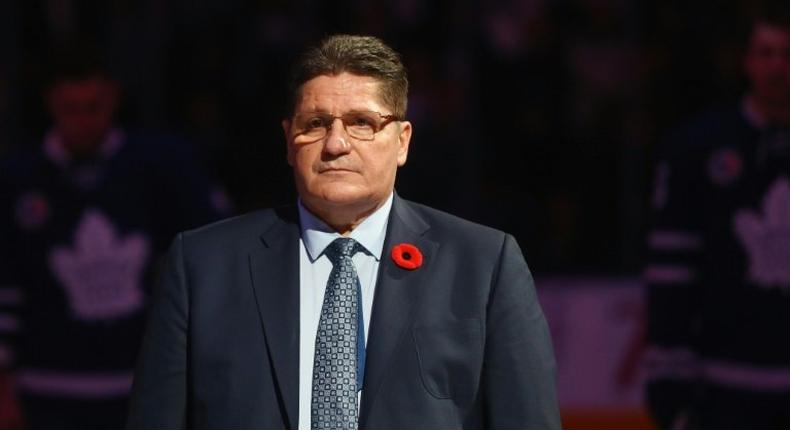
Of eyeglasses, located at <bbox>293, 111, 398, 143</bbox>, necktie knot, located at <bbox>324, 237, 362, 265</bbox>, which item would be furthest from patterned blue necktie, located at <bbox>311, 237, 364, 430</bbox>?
eyeglasses, located at <bbox>293, 111, 398, 143</bbox>

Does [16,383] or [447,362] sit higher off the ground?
[447,362]

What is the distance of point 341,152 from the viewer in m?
3.38

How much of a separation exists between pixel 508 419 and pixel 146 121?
5255 mm

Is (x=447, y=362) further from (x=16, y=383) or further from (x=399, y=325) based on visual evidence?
(x=16, y=383)

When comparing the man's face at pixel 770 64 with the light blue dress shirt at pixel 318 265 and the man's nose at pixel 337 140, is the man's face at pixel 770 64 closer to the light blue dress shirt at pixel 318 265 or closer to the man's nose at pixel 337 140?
the light blue dress shirt at pixel 318 265

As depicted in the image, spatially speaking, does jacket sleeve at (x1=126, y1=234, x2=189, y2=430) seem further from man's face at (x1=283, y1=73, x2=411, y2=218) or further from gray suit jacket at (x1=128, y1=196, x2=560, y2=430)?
man's face at (x1=283, y1=73, x2=411, y2=218)

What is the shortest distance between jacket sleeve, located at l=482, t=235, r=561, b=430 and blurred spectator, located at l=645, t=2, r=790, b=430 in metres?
2.19

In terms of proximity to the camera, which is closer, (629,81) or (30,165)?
(30,165)

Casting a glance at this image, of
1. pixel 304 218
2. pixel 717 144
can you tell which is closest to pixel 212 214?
pixel 717 144

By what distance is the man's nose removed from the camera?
338cm

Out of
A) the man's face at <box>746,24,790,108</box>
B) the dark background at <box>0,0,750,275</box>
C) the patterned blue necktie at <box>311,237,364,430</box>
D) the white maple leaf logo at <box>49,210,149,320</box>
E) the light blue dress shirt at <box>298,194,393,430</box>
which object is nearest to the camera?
the patterned blue necktie at <box>311,237,364,430</box>

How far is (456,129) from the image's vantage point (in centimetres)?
845

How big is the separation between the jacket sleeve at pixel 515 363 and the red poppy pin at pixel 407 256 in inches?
6.4

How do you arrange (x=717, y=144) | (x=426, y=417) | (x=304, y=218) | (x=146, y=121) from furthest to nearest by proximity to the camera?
(x=146, y=121)
(x=717, y=144)
(x=304, y=218)
(x=426, y=417)
